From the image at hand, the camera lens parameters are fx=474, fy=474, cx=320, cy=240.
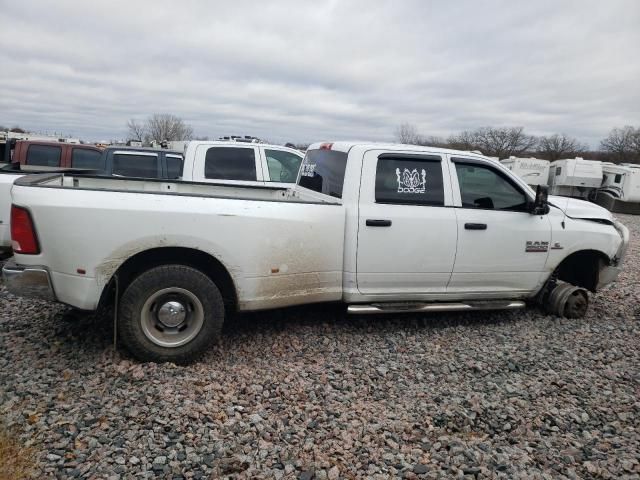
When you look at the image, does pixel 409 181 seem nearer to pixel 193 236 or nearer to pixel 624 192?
pixel 193 236

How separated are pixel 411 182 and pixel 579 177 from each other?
2090 cm

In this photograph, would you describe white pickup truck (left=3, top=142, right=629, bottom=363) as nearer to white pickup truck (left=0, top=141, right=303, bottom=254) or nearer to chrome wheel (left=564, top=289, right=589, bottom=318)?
chrome wheel (left=564, top=289, right=589, bottom=318)

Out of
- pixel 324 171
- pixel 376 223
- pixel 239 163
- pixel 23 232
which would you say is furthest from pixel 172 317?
pixel 239 163

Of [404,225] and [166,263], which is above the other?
[404,225]

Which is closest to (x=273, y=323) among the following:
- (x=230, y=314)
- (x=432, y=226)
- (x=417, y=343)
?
(x=230, y=314)

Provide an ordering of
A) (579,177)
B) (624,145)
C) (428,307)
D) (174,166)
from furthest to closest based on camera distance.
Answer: (624,145) → (579,177) → (174,166) → (428,307)

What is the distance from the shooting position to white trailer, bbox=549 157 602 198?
21984 mm

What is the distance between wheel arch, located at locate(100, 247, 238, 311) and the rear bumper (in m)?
0.41

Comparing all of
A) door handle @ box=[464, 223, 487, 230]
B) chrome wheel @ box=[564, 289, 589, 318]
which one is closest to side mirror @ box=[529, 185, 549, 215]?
door handle @ box=[464, 223, 487, 230]

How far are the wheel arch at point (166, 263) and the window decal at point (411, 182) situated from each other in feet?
6.00

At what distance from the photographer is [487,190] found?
4781 mm

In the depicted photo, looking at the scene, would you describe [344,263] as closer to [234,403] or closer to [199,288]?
[199,288]

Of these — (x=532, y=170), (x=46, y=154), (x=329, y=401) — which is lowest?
(x=329, y=401)

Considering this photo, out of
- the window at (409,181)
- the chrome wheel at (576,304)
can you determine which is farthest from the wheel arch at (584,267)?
the window at (409,181)
